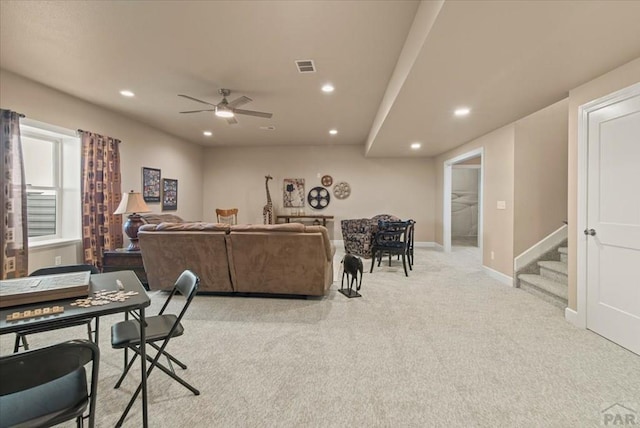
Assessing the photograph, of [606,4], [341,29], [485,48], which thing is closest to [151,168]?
[341,29]

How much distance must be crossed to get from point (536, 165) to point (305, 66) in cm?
344

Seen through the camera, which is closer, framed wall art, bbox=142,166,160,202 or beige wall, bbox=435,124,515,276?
beige wall, bbox=435,124,515,276

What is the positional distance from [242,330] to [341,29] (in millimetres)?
2849

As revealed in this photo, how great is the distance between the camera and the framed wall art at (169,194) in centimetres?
650

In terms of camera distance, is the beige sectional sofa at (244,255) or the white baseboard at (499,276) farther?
the white baseboard at (499,276)

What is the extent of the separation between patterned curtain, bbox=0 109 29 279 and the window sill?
0.32m

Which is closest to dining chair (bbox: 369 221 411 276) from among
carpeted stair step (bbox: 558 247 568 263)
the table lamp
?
carpeted stair step (bbox: 558 247 568 263)

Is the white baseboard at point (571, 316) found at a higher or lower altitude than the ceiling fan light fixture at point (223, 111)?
lower

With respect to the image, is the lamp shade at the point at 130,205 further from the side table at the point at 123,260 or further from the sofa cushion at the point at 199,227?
the sofa cushion at the point at 199,227

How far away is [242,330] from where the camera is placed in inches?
110

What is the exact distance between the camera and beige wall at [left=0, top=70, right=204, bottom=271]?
12.0ft

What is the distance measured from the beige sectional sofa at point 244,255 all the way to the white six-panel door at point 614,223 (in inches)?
102

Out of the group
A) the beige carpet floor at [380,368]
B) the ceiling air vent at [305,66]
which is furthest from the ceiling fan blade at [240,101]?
the beige carpet floor at [380,368]

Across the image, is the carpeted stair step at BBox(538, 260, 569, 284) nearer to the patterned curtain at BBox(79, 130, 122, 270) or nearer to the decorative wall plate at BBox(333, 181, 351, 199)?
the decorative wall plate at BBox(333, 181, 351, 199)
